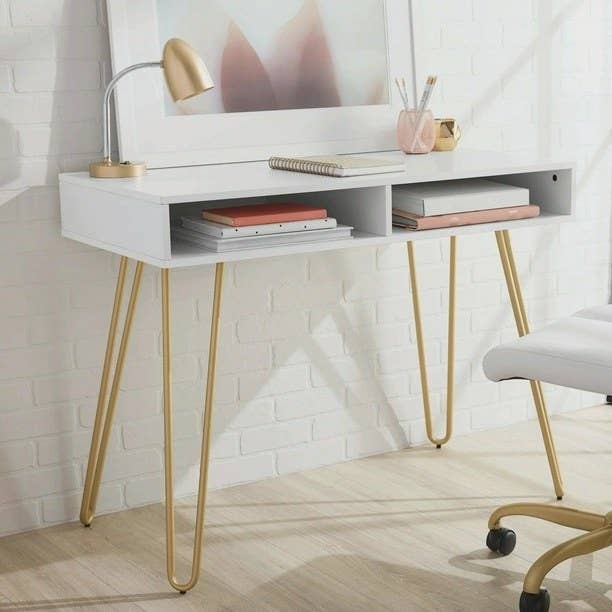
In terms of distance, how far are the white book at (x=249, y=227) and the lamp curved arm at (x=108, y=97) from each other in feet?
0.93

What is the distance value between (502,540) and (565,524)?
0.53 feet

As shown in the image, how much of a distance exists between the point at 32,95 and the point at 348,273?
996 mm

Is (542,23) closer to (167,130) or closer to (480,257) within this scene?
(480,257)

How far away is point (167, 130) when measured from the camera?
2783 mm

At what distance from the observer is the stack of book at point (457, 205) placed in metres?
2.60

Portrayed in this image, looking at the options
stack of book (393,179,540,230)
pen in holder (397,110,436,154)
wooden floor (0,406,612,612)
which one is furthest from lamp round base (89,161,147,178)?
wooden floor (0,406,612,612)

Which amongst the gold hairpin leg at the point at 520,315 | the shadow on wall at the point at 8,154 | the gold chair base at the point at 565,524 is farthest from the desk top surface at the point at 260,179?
the gold chair base at the point at 565,524

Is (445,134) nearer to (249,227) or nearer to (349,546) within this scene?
(249,227)

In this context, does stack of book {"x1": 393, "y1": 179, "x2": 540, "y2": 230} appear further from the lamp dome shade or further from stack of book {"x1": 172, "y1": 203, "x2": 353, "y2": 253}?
the lamp dome shade

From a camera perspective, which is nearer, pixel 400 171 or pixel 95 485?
pixel 400 171

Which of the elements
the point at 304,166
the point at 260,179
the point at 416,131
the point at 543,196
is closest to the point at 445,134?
the point at 416,131

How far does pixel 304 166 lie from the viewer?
262 cm

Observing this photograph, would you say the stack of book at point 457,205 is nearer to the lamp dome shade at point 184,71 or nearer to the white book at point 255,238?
the white book at point 255,238

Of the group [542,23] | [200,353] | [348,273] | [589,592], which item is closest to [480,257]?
[348,273]
